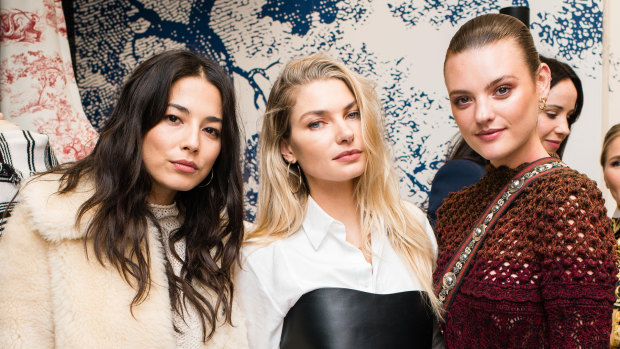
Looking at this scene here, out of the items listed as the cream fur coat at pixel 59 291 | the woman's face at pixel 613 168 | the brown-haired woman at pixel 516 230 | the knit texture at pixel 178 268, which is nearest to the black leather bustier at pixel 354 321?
the brown-haired woman at pixel 516 230

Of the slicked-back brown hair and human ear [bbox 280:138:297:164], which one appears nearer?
the slicked-back brown hair

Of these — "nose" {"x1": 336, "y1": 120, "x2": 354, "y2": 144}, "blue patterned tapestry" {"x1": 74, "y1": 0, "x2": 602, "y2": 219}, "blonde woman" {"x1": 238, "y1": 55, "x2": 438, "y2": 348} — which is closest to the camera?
"blonde woman" {"x1": 238, "y1": 55, "x2": 438, "y2": 348}

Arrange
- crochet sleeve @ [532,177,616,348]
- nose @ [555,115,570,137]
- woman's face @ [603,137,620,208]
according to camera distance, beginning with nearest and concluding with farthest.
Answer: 1. crochet sleeve @ [532,177,616,348]
2. woman's face @ [603,137,620,208]
3. nose @ [555,115,570,137]

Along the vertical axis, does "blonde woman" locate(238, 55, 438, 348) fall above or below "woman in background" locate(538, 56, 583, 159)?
below

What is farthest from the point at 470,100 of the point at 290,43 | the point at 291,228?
the point at 290,43

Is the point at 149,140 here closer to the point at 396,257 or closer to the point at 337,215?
the point at 337,215

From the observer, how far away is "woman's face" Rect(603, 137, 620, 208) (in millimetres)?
2218

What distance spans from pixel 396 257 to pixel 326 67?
2.43 feet

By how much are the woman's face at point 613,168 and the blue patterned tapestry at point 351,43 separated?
0.64 meters

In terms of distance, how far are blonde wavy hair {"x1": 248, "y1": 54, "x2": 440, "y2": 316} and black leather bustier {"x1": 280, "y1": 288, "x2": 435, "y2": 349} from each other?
19 cm

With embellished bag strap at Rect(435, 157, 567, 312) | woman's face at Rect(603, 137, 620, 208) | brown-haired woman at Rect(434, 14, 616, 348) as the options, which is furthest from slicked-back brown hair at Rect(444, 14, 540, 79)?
woman's face at Rect(603, 137, 620, 208)

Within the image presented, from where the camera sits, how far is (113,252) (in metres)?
1.55

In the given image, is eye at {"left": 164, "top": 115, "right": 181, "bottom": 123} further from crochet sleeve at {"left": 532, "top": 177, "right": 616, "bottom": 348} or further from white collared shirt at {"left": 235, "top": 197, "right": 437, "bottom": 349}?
crochet sleeve at {"left": 532, "top": 177, "right": 616, "bottom": 348}

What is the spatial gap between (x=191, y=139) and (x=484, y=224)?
35.9 inches
